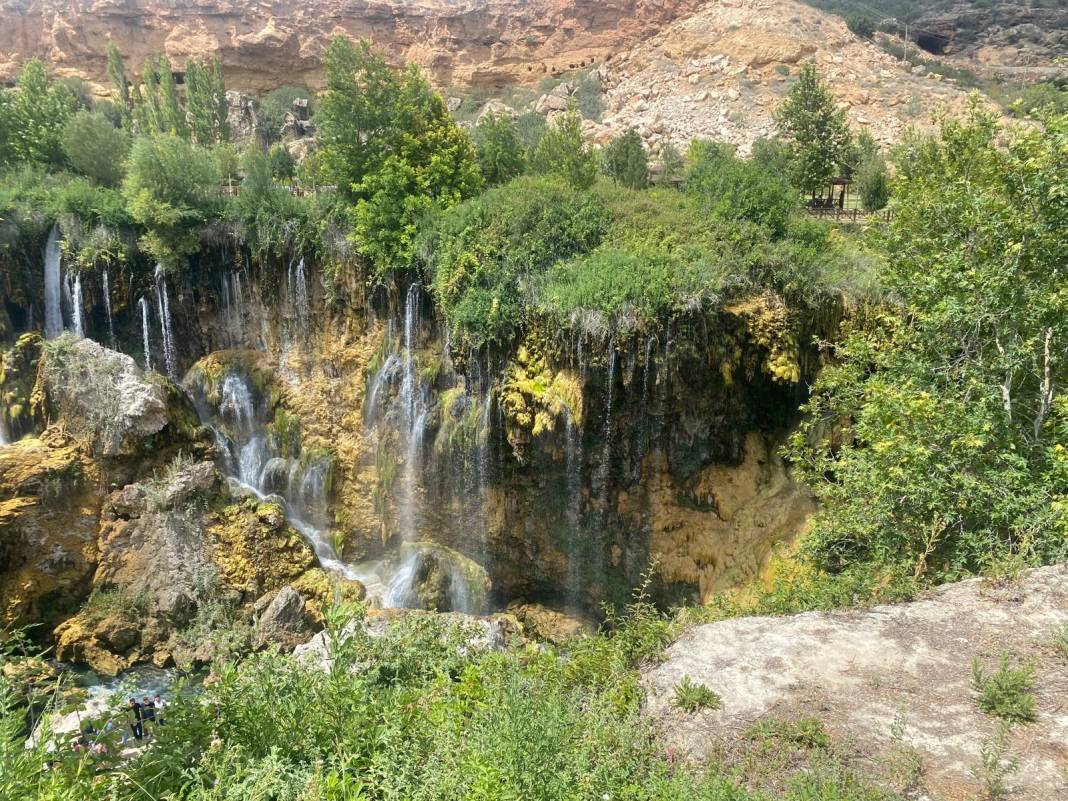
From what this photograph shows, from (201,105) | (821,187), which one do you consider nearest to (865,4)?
(821,187)

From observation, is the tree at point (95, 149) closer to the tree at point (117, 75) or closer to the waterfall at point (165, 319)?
the waterfall at point (165, 319)

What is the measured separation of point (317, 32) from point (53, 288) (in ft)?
146

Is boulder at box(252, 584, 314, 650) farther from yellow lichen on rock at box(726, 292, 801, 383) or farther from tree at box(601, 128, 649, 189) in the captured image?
tree at box(601, 128, 649, 189)

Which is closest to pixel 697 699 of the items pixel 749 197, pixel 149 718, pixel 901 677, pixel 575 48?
pixel 901 677

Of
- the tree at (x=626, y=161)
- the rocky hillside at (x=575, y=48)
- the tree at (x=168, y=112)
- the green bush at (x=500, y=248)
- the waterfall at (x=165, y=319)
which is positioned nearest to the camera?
the green bush at (x=500, y=248)

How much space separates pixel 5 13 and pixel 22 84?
38511mm

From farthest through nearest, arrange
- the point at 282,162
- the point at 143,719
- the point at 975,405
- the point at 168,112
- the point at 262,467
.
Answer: the point at 168,112 < the point at 282,162 < the point at 262,467 < the point at 975,405 < the point at 143,719

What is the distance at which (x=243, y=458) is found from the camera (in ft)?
51.1

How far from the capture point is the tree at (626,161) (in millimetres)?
24562

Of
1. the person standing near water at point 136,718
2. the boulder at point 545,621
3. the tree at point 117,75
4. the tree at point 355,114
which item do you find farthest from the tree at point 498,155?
the tree at point 117,75

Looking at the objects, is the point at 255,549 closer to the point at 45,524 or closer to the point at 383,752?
the point at 45,524

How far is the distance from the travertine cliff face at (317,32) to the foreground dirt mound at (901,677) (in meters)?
55.6

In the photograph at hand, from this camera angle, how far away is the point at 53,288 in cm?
1702

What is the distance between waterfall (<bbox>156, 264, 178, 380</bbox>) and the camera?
17141mm
